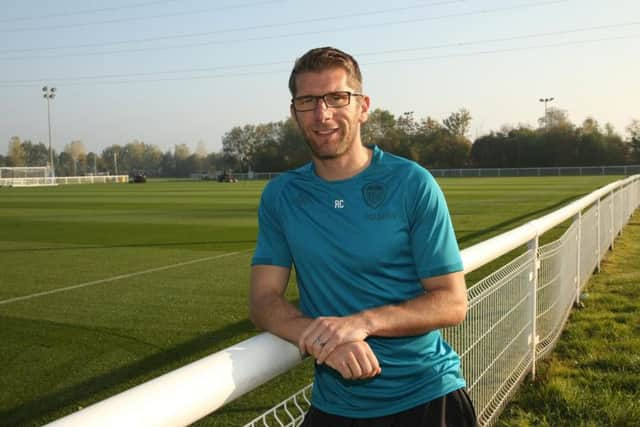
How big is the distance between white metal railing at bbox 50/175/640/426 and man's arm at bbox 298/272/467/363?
8 cm

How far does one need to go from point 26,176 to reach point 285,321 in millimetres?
76399

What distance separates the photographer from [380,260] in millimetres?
1937

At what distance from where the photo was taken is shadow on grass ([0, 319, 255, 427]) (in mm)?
3980

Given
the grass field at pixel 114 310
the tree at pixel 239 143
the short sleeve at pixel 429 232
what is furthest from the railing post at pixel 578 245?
the tree at pixel 239 143

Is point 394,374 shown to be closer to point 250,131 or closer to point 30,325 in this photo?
point 30,325

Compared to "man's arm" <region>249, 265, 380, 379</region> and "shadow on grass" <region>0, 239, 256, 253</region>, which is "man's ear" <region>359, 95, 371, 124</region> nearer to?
"man's arm" <region>249, 265, 380, 379</region>

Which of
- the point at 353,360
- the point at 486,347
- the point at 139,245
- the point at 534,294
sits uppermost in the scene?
the point at 353,360

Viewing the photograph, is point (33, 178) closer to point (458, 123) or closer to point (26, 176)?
point (26, 176)

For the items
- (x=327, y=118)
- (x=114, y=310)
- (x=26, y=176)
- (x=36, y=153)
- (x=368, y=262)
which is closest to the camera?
(x=368, y=262)

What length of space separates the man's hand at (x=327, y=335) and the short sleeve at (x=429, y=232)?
0.33m

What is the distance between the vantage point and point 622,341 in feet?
17.3

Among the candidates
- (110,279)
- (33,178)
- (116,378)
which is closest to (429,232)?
(116,378)

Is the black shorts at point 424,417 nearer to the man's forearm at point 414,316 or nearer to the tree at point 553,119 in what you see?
the man's forearm at point 414,316

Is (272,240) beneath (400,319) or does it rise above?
above
